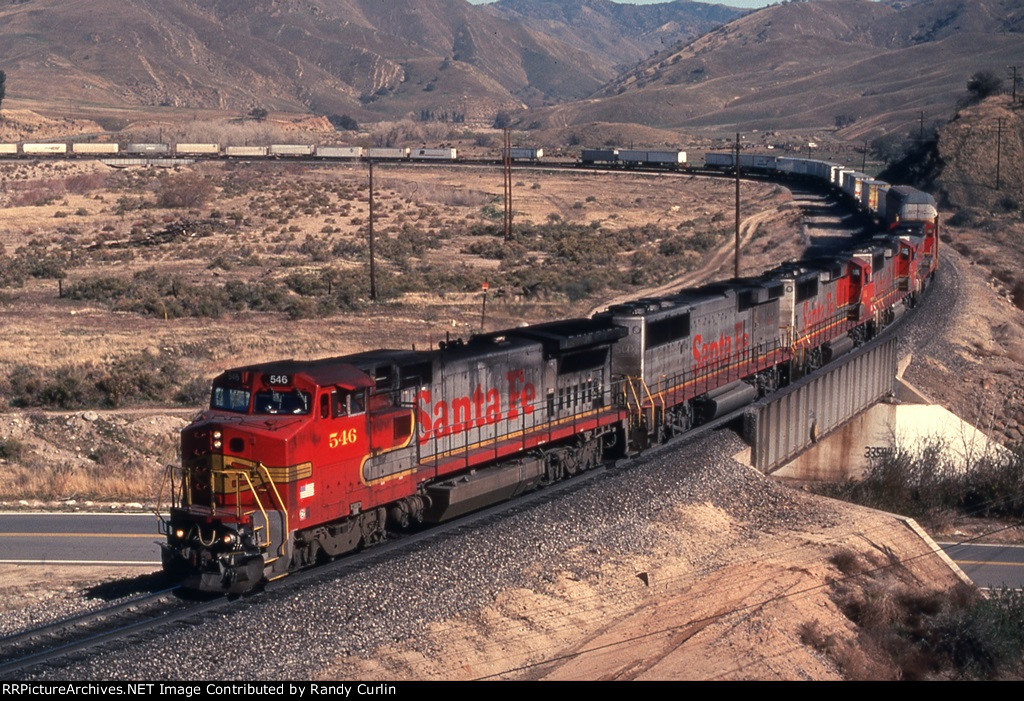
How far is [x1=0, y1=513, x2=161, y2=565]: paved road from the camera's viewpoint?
23.7m

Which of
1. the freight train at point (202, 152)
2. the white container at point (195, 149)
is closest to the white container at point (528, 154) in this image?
the freight train at point (202, 152)

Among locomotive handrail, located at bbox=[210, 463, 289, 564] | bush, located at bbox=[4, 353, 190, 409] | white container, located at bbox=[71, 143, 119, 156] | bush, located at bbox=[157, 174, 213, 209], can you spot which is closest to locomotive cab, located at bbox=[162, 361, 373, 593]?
locomotive handrail, located at bbox=[210, 463, 289, 564]

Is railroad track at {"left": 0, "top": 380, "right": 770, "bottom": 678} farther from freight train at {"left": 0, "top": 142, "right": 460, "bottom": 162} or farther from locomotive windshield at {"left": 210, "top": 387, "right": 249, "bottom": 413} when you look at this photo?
freight train at {"left": 0, "top": 142, "right": 460, "bottom": 162}

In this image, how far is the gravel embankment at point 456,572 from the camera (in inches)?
664

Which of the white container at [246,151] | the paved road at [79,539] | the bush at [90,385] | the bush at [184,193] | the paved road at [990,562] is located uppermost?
the white container at [246,151]

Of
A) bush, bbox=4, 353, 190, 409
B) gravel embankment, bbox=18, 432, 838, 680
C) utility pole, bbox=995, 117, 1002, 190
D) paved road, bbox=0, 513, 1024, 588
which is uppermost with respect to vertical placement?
utility pole, bbox=995, 117, 1002, 190

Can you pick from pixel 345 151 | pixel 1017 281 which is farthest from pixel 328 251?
pixel 345 151

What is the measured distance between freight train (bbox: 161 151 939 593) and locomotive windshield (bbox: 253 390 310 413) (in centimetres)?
2

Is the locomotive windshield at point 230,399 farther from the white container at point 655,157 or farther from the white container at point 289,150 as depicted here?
the white container at point 289,150

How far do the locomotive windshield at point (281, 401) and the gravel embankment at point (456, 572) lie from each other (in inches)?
113
